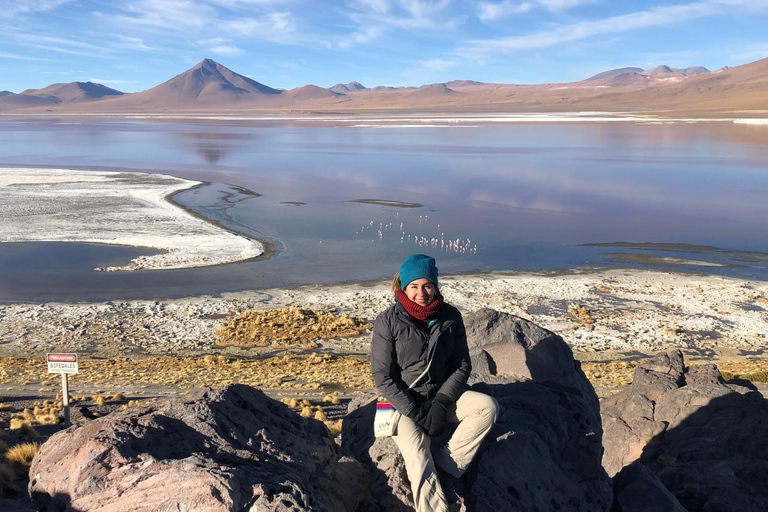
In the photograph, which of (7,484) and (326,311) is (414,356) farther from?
(326,311)

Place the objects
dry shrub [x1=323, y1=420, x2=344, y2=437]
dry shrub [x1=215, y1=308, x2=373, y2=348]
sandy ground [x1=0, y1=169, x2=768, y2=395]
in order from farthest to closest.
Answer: dry shrub [x1=215, y1=308, x2=373, y2=348] → sandy ground [x1=0, y1=169, x2=768, y2=395] → dry shrub [x1=323, y1=420, x2=344, y2=437]

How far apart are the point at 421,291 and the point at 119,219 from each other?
25.0 metres

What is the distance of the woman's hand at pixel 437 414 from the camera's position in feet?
12.6

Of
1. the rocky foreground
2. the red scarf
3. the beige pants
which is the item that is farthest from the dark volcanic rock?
the red scarf

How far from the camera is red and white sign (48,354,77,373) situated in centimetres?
656

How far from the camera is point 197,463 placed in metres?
3.22

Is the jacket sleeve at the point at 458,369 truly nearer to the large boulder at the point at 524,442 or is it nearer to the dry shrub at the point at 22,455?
the large boulder at the point at 524,442

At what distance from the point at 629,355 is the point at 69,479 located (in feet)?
40.0

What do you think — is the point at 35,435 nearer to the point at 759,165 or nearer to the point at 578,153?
the point at 759,165

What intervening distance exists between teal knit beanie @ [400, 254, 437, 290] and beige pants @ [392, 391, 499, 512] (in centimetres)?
77

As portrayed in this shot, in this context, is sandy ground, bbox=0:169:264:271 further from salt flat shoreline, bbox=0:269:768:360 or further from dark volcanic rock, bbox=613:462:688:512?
dark volcanic rock, bbox=613:462:688:512

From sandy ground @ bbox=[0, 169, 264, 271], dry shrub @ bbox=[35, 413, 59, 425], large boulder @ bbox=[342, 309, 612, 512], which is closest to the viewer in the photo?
large boulder @ bbox=[342, 309, 612, 512]

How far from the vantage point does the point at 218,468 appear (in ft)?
10.5

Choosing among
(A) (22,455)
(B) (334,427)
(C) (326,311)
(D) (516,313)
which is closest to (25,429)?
(A) (22,455)
